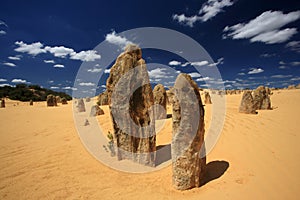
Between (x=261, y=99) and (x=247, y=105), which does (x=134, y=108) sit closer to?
(x=247, y=105)

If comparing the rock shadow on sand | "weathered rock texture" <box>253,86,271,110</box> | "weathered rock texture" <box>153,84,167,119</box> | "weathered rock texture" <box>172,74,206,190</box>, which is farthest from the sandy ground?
"weathered rock texture" <box>253,86,271,110</box>

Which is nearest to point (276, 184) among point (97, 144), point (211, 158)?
point (211, 158)

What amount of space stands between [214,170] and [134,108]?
2632 mm

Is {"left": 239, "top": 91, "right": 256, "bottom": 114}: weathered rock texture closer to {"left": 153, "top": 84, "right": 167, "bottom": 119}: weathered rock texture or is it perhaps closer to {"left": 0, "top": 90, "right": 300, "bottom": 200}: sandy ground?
{"left": 0, "top": 90, "right": 300, "bottom": 200}: sandy ground

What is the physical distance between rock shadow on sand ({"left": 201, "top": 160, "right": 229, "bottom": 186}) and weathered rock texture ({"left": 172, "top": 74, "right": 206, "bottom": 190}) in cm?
37

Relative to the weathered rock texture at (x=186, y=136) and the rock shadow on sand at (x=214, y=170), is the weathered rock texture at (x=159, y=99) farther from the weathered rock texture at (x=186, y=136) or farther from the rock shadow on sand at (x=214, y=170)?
the weathered rock texture at (x=186, y=136)

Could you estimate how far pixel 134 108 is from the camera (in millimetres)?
5117

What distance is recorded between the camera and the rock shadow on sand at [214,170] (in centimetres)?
390

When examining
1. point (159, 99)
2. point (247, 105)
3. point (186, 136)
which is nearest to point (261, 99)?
point (247, 105)

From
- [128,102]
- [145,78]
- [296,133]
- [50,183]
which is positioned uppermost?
[145,78]

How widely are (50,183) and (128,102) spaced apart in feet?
9.19

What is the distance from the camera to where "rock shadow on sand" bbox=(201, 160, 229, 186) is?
3.90 metres

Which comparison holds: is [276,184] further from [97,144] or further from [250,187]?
[97,144]

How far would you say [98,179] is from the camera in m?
4.46
